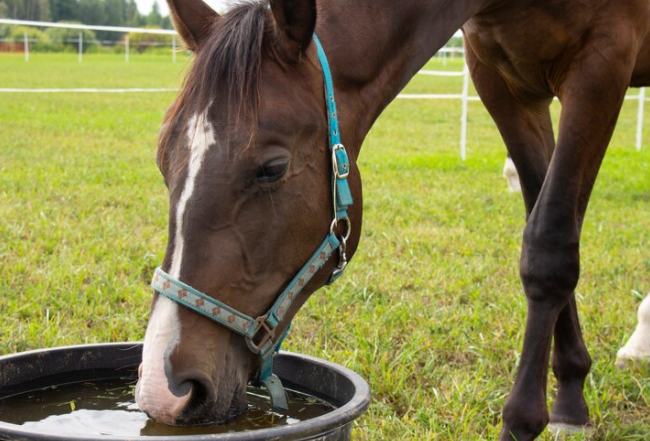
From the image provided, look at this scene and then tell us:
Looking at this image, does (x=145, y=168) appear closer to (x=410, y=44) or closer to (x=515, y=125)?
(x=515, y=125)

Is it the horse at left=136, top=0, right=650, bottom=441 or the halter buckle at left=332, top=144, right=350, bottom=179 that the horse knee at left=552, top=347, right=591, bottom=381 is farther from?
the halter buckle at left=332, top=144, right=350, bottom=179

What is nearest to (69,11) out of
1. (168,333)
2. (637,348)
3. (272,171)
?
(637,348)

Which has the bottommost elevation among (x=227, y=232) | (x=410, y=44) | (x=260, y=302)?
(x=260, y=302)

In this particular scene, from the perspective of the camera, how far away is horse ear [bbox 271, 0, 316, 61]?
1.86 m

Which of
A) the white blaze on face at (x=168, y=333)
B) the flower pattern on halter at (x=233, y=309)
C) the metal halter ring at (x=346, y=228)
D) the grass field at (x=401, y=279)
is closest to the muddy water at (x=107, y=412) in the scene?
the white blaze on face at (x=168, y=333)

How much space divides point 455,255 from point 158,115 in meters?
9.21

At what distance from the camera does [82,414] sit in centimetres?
204

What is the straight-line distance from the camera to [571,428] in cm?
260

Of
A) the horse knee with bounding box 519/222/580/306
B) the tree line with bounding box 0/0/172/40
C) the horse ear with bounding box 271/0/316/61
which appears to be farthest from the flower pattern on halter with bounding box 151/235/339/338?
the tree line with bounding box 0/0/172/40

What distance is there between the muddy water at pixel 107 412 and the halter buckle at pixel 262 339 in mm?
185

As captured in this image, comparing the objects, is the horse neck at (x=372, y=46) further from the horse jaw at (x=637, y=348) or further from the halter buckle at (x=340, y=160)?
the horse jaw at (x=637, y=348)

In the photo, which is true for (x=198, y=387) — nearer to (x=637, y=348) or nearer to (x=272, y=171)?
(x=272, y=171)

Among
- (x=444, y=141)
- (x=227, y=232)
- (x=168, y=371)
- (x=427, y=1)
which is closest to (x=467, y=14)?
(x=427, y=1)

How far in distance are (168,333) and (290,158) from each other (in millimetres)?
483
